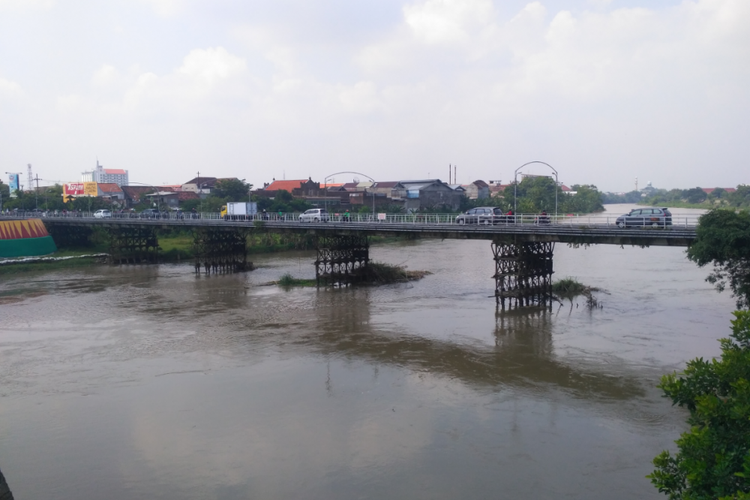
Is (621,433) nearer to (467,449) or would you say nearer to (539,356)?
(467,449)

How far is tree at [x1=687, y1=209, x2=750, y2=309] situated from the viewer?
69.6 feet

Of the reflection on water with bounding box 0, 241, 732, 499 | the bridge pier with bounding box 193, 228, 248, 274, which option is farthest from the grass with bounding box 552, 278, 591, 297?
the bridge pier with bounding box 193, 228, 248, 274

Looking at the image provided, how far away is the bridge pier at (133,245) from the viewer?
183 ft

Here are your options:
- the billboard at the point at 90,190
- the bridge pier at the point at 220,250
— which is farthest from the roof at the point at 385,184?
the bridge pier at the point at 220,250

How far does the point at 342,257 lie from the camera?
137 feet

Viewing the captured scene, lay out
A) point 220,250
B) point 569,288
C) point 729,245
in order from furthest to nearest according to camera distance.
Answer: point 220,250 < point 569,288 < point 729,245

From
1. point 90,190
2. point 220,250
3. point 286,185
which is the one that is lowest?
point 220,250

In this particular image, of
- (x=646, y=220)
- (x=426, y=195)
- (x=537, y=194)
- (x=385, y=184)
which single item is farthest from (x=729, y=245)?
(x=385, y=184)

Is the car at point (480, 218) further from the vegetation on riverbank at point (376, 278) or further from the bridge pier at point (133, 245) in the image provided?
the bridge pier at point (133, 245)

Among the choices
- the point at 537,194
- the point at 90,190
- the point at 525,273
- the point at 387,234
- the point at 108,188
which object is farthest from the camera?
the point at 108,188

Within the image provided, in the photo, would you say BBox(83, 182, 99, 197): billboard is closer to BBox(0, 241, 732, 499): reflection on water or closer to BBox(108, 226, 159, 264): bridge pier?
BBox(108, 226, 159, 264): bridge pier

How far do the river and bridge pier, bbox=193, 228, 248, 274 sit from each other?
513 inches

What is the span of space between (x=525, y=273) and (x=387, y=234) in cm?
963

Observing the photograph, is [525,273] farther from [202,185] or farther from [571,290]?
[202,185]
